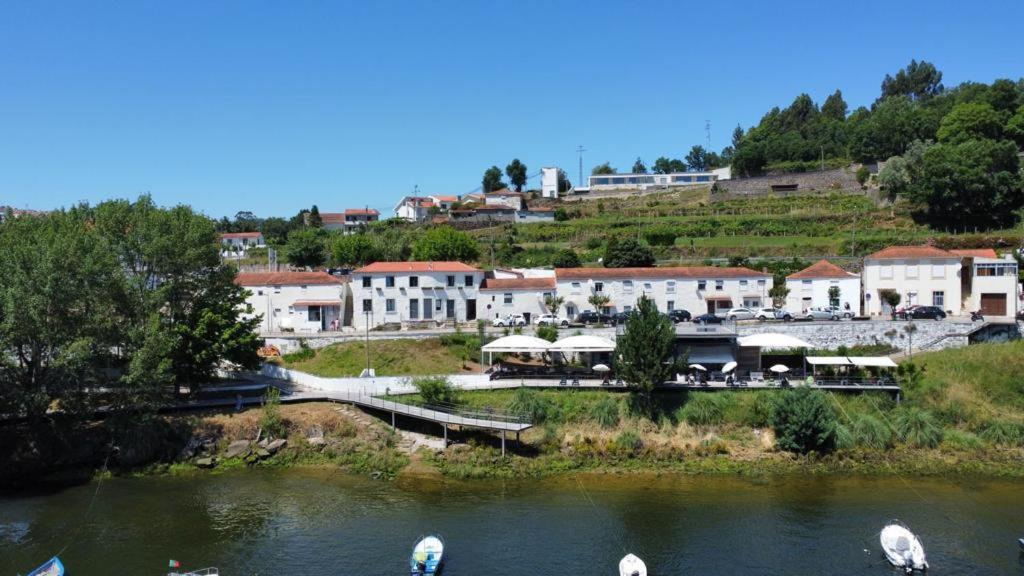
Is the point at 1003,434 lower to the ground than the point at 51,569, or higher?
higher

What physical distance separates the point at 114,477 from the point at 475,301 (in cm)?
2639

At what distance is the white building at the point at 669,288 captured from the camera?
5150 centimetres

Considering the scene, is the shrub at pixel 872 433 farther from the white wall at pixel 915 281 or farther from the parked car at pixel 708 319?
the white wall at pixel 915 281

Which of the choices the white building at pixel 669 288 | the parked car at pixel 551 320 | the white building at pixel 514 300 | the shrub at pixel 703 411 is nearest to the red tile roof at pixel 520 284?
the white building at pixel 514 300

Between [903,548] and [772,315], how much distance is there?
26171mm

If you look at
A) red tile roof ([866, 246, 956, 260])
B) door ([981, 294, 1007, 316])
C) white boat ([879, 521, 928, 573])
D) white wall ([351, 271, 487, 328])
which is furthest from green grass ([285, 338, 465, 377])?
door ([981, 294, 1007, 316])

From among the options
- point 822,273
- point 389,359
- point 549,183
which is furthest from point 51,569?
point 549,183

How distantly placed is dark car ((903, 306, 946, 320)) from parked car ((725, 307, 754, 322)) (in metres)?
9.30

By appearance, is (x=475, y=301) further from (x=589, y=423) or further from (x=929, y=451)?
(x=929, y=451)

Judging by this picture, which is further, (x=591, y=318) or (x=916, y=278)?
(x=591, y=318)

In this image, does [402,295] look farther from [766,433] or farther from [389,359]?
[766,433]

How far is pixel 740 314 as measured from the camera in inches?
1924

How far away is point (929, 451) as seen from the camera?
1304 inches

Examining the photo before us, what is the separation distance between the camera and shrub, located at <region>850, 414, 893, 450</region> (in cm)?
3334
